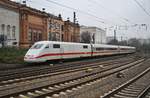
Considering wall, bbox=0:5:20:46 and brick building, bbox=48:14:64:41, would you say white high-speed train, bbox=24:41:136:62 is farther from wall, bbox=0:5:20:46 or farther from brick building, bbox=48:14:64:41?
brick building, bbox=48:14:64:41

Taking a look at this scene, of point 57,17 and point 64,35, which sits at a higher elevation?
point 57,17

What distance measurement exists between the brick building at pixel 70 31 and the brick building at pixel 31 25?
462 inches

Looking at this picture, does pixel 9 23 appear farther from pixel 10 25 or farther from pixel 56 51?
pixel 56 51

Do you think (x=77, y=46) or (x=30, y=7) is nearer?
(x=77, y=46)

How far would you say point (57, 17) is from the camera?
193 feet

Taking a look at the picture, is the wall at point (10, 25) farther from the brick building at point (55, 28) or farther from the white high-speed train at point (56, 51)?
the white high-speed train at point (56, 51)

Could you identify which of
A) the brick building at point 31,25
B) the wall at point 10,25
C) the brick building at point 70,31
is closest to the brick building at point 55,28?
the brick building at point 31,25

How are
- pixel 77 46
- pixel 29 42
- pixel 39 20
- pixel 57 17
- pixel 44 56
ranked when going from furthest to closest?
pixel 57 17
pixel 39 20
pixel 29 42
pixel 77 46
pixel 44 56

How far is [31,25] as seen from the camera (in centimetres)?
4619

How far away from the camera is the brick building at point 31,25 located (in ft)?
142

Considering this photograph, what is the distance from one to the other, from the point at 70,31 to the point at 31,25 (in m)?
20.6

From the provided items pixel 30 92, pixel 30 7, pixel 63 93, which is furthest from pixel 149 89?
pixel 30 7

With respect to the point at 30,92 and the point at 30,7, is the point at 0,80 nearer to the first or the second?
the point at 30,92

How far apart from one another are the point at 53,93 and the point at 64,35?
5132 cm
